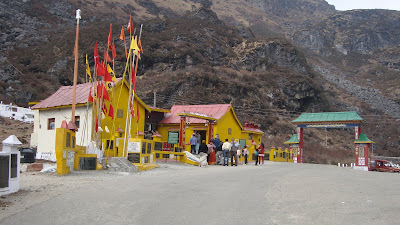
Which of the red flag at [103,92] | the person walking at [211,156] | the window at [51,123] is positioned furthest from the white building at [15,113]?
the red flag at [103,92]

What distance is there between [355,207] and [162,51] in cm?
6756

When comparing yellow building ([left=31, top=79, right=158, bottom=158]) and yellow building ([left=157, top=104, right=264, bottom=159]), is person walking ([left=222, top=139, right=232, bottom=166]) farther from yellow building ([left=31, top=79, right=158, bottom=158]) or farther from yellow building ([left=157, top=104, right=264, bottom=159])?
yellow building ([left=31, top=79, right=158, bottom=158])

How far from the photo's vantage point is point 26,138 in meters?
33.8

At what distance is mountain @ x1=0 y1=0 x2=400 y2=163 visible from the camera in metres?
60.8

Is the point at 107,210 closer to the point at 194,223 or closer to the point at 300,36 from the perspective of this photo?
the point at 194,223

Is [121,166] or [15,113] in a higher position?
[15,113]

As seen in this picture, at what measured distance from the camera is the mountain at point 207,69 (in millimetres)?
60822

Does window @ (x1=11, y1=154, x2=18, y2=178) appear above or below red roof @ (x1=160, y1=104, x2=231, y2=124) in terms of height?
below

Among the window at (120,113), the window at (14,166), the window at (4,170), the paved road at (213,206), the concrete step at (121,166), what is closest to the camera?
the paved road at (213,206)

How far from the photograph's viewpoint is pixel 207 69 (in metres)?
69.5

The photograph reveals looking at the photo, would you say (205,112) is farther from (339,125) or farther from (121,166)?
(121,166)

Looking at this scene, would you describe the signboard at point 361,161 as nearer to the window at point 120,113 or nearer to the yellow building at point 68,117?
the yellow building at point 68,117

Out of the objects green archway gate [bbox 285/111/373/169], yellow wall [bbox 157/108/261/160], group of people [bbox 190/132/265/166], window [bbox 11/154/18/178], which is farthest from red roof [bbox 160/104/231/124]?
window [bbox 11/154/18/178]

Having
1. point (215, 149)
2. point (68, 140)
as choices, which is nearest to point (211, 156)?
point (215, 149)
